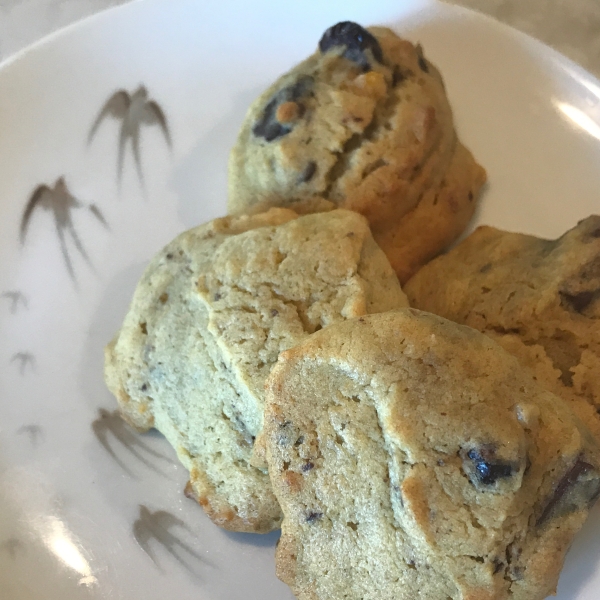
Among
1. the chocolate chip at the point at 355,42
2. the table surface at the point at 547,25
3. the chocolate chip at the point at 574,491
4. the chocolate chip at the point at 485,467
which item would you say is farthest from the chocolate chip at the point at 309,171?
the table surface at the point at 547,25

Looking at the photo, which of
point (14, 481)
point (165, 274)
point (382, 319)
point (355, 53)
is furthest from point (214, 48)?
point (14, 481)

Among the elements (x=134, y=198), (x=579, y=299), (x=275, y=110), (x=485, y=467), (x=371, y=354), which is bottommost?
(x=485, y=467)

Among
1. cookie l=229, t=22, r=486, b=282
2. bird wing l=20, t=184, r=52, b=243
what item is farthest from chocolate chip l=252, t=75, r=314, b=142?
bird wing l=20, t=184, r=52, b=243

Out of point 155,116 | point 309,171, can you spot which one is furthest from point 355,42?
point 155,116

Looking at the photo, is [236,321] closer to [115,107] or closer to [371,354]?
[371,354]

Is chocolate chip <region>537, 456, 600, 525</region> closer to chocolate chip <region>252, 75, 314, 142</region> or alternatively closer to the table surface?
chocolate chip <region>252, 75, 314, 142</region>

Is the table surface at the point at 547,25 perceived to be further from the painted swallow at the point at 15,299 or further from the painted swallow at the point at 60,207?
the painted swallow at the point at 15,299

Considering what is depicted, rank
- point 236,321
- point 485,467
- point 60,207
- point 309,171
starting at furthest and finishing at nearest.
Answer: point 60,207 < point 309,171 < point 236,321 < point 485,467
